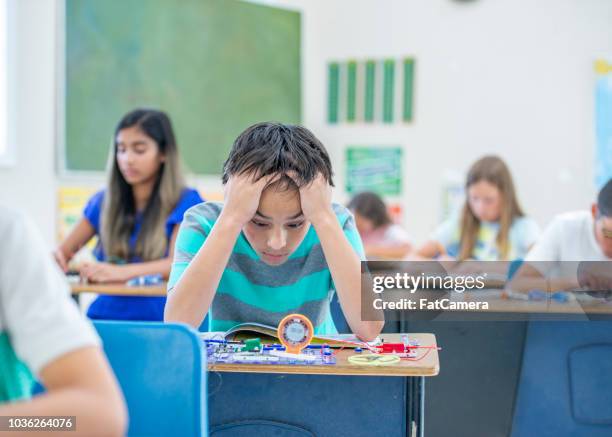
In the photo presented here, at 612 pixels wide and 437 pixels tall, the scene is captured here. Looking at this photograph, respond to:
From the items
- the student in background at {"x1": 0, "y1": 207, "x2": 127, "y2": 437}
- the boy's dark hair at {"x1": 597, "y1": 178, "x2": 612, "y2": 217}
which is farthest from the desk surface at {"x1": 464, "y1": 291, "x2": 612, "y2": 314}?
the student in background at {"x1": 0, "y1": 207, "x2": 127, "y2": 437}

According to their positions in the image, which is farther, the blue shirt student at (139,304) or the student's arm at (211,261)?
the blue shirt student at (139,304)

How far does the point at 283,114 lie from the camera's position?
215 inches

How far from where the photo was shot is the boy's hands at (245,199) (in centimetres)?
170

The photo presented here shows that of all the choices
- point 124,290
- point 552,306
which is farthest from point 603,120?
point 124,290

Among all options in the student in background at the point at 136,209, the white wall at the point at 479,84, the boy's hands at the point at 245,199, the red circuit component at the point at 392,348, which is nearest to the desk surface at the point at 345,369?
the red circuit component at the point at 392,348

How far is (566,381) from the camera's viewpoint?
2443mm

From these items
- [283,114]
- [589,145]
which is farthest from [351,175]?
[589,145]

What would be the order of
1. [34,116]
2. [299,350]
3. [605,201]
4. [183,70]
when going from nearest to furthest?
[299,350], [605,201], [34,116], [183,70]

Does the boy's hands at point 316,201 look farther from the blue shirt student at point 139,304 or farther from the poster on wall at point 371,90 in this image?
the poster on wall at point 371,90

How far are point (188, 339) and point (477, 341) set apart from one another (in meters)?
1.58

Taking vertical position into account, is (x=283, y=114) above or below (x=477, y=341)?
above

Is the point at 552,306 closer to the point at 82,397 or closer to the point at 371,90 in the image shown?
the point at 82,397

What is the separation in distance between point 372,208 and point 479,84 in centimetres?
119

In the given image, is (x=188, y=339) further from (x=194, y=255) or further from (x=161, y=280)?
(x=161, y=280)
